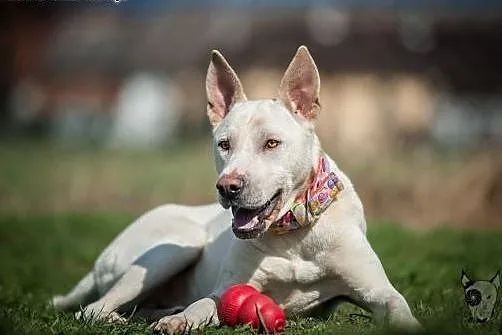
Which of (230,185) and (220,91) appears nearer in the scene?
(230,185)

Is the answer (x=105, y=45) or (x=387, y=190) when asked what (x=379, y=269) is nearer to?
(x=387, y=190)

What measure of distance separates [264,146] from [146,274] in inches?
63.6

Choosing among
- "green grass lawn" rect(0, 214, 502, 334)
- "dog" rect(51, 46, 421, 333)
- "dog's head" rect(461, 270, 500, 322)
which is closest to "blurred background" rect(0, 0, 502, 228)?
"green grass lawn" rect(0, 214, 502, 334)

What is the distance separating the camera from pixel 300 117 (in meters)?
5.99

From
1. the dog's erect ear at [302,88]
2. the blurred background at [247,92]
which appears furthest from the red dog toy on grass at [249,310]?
the blurred background at [247,92]

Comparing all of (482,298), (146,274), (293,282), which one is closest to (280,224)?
(293,282)

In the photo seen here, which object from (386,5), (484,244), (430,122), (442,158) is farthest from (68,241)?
(386,5)

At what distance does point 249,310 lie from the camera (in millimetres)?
5488

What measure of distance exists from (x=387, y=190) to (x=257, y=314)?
10.1 m

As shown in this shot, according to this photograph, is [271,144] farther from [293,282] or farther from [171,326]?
[171,326]

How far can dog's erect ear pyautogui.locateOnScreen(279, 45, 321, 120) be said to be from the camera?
234 inches

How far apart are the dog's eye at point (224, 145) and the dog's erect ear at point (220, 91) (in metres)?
0.44

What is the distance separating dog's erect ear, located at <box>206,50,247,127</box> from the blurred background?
13.0 feet

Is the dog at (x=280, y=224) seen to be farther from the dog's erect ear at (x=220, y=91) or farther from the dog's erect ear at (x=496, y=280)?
the dog's erect ear at (x=496, y=280)
